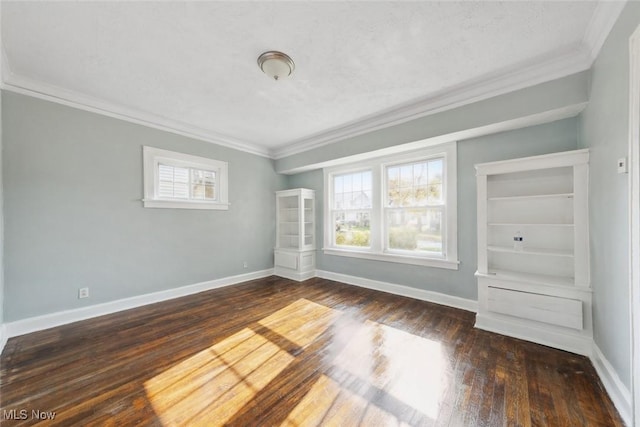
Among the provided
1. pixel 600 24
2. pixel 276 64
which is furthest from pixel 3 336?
pixel 600 24

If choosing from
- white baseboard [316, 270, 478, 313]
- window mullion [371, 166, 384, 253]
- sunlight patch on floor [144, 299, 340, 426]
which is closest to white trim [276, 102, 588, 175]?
window mullion [371, 166, 384, 253]

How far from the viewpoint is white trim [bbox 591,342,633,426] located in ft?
4.77

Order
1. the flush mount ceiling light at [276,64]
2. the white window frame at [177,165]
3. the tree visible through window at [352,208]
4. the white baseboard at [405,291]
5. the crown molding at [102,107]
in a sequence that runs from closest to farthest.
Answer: the flush mount ceiling light at [276,64], the crown molding at [102,107], the white baseboard at [405,291], the white window frame at [177,165], the tree visible through window at [352,208]

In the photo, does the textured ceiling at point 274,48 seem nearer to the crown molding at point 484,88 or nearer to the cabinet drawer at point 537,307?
the crown molding at point 484,88

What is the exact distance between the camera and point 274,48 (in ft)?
6.86

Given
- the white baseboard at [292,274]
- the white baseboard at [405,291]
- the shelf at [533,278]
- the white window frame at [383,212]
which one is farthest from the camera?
the white baseboard at [292,274]

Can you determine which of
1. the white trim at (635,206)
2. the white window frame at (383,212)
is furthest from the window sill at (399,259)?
the white trim at (635,206)

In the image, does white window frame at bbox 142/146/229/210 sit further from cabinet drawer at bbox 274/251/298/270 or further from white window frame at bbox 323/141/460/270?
white window frame at bbox 323/141/460/270

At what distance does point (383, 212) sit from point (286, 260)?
2277 mm

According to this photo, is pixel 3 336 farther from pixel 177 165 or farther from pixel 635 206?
pixel 635 206

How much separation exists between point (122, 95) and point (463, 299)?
5131mm

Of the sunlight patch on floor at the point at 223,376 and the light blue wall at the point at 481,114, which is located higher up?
the light blue wall at the point at 481,114

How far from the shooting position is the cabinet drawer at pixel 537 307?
7.29ft

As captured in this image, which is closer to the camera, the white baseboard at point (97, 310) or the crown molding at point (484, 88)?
the crown molding at point (484, 88)
